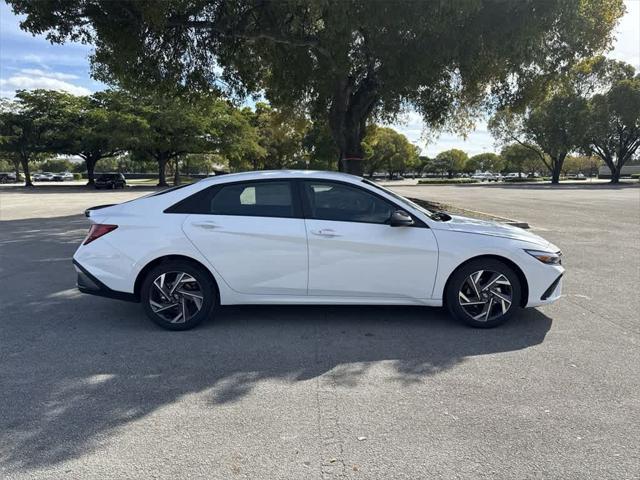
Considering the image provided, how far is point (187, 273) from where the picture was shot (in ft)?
15.5

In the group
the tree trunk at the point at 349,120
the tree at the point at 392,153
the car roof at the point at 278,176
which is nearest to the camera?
the car roof at the point at 278,176

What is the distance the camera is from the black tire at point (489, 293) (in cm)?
475

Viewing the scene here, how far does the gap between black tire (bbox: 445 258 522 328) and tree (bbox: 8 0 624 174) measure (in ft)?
19.3

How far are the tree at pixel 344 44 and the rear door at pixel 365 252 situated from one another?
535 centimetres

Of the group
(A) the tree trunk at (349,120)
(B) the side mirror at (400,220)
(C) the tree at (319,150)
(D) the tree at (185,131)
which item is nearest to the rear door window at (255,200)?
(B) the side mirror at (400,220)

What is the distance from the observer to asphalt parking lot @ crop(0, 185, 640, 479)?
2697 mm

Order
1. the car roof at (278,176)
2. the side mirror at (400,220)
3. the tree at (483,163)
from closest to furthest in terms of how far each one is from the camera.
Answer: the side mirror at (400,220), the car roof at (278,176), the tree at (483,163)

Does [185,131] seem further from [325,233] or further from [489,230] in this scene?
[489,230]

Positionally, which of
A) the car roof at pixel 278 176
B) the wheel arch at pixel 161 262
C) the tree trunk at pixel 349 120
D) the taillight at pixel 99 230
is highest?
the tree trunk at pixel 349 120

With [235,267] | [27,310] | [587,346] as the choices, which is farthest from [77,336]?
[587,346]

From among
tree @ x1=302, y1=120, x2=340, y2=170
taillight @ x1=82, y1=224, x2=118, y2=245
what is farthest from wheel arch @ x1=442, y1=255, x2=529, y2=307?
tree @ x1=302, y1=120, x2=340, y2=170

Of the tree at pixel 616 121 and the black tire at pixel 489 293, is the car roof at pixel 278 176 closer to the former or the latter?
the black tire at pixel 489 293

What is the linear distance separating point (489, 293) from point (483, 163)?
12589 centimetres

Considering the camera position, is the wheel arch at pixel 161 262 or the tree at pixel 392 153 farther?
the tree at pixel 392 153
